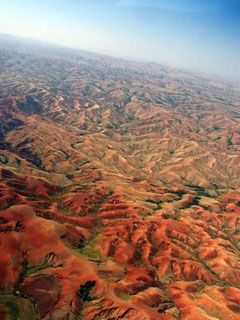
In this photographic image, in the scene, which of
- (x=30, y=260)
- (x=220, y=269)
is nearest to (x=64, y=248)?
(x=30, y=260)

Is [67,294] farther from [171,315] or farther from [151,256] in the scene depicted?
[151,256]

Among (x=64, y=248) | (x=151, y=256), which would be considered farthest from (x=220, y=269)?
(x=64, y=248)

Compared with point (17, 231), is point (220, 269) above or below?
below

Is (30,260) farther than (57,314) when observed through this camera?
Yes

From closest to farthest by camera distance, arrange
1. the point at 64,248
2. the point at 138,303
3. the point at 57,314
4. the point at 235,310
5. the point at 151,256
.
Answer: the point at 57,314
the point at 138,303
the point at 235,310
the point at 64,248
the point at 151,256

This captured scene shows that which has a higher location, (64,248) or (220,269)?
(64,248)

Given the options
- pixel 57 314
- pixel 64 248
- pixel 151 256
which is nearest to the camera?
pixel 57 314

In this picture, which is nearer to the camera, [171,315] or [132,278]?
[171,315]

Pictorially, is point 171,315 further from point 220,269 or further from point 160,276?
point 220,269

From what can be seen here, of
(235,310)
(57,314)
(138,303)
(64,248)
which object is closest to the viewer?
(57,314)
